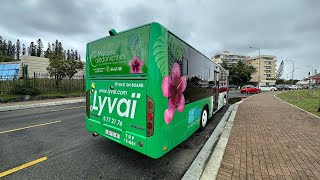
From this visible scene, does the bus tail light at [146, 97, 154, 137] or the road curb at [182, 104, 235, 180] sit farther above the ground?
the bus tail light at [146, 97, 154, 137]

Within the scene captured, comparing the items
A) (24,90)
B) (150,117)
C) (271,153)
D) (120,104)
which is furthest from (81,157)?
(24,90)

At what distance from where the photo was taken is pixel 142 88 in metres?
3.59

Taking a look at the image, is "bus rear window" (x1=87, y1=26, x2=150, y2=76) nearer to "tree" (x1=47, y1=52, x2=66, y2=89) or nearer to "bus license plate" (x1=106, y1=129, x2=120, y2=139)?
"bus license plate" (x1=106, y1=129, x2=120, y2=139)

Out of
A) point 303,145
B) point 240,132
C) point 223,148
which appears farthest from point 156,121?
point 303,145

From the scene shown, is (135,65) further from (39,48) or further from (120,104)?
(39,48)

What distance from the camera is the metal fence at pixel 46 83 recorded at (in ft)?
54.9

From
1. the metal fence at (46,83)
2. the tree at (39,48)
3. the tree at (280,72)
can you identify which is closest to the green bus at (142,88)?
the metal fence at (46,83)

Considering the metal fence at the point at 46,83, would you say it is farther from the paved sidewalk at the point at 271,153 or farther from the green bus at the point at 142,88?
the paved sidewalk at the point at 271,153

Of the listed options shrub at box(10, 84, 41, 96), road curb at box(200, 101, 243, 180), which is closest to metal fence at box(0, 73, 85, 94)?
shrub at box(10, 84, 41, 96)

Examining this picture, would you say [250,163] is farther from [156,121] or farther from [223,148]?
[156,121]

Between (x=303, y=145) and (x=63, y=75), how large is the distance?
75.3 feet

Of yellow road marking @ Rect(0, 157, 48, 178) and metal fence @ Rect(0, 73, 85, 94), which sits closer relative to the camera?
yellow road marking @ Rect(0, 157, 48, 178)

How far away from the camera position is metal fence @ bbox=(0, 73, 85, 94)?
54.9ft

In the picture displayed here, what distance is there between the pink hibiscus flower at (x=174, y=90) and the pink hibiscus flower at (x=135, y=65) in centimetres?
55
